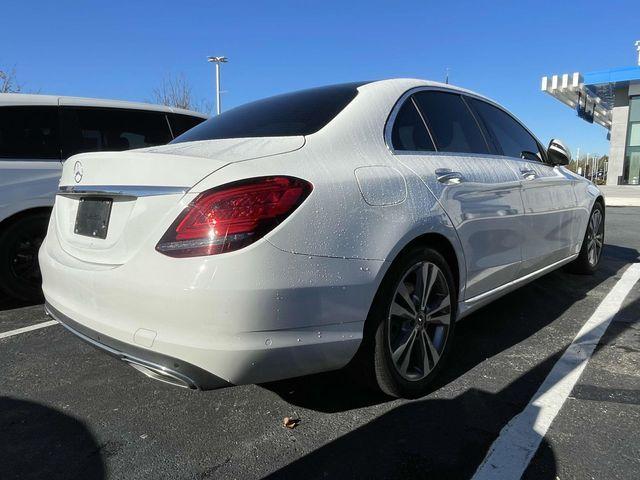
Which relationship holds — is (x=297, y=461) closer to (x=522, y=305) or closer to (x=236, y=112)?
(x=236, y=112)

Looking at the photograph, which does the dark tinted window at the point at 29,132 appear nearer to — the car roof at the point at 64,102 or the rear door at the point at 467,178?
the car roof at the point at 64,102

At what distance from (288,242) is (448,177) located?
1251 millimetres

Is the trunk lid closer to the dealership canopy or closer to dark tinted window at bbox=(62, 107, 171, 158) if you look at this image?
dark tinted window at bbox=(62, 107, 171, 158)

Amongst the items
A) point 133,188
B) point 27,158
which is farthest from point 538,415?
point 27,158

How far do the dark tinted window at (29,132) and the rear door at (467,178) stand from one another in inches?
131

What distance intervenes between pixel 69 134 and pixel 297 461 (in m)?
3.86

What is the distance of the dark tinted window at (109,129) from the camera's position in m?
4.67

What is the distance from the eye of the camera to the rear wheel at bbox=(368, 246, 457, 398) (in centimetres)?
237

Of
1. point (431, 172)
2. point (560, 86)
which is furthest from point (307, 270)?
point (560, 86)

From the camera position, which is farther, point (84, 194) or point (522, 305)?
point (522, 305)

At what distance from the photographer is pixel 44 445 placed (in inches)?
88.1

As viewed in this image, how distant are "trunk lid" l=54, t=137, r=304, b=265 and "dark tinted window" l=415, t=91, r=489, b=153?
1.09 meters

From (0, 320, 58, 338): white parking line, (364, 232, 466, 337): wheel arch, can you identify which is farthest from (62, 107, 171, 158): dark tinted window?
(364, 232, 466, 337): wheel arch

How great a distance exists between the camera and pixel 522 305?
4.36 m
